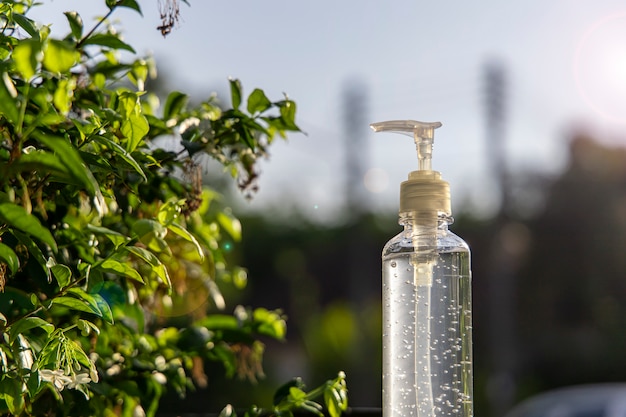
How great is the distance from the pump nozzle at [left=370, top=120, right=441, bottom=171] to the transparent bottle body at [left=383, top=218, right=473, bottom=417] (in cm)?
8

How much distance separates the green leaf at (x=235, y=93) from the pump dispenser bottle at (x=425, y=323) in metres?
0.19

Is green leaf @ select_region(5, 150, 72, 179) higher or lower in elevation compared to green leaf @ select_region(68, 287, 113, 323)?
higher

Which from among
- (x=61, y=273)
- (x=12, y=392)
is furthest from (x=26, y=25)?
(x=12, y=392)

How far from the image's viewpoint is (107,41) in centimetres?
103

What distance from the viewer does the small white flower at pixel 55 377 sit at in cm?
78

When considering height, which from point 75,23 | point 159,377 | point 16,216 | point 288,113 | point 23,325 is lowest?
point 159,377

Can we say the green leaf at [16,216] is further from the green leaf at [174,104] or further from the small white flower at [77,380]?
the green leaf at [174,104]

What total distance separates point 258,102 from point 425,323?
0.33 m

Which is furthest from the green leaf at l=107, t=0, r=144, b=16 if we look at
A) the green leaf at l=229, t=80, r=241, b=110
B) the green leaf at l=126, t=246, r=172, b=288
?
the green leaf at l=126, t=246, r=172, b=288

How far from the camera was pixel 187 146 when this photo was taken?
104cm

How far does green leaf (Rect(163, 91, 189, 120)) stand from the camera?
1158 mm

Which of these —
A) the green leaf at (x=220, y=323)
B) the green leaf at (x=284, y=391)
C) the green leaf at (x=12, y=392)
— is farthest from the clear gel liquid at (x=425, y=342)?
the green leaf at (x=12, y=392)

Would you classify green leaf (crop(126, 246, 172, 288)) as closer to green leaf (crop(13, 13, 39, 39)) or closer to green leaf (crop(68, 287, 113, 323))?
green leaf (crop(68, 287, 113, 323))

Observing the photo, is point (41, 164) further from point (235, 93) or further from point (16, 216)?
point (235, 93)
